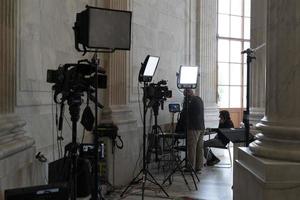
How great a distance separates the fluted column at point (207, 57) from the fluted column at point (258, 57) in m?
3.46

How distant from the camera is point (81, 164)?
137 inches

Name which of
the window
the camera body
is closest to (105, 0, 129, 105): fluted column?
the camera body

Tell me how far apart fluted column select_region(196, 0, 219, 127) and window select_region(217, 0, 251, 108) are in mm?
1542

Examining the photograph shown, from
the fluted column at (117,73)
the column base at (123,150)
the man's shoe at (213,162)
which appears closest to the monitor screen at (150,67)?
the fluted column at (117,73)

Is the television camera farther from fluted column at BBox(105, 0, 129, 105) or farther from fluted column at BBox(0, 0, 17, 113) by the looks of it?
fluted column at BBox(0, 0, 17, 113)

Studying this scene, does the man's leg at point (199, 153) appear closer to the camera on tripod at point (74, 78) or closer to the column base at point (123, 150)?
the column base at point (123, 150)

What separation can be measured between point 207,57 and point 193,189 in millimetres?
4640

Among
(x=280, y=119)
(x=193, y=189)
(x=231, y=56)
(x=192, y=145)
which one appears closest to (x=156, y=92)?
(x=193, y=189)

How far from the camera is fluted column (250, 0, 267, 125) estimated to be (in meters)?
6.19

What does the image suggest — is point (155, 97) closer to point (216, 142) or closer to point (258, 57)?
point (258, 57)

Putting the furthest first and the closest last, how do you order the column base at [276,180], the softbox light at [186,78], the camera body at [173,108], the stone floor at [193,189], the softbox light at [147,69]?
the camera body at [173,108] < the softbox light at [186,78] < the softbox light at [147,69] < the stone floor at [193,189] < the column base at [276,180]

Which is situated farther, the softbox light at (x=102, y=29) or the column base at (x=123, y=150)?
the column base at (x=123, y=150)

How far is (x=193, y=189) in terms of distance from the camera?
6078mm

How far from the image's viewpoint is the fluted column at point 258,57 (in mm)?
6188
